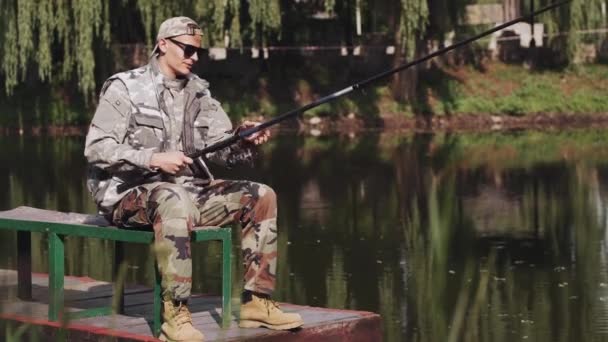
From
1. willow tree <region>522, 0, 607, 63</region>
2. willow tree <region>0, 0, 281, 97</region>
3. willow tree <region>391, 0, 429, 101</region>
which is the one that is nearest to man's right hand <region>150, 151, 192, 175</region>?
willow tree <region>0, 0, 281, 97</region>

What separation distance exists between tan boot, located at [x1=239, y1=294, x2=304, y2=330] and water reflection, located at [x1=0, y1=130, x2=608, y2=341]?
80 cm

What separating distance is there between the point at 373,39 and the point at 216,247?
26358mm

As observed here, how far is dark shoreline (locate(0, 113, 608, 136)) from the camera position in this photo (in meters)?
34.3

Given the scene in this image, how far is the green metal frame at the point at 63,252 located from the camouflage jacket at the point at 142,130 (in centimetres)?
19

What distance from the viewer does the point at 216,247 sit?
602 inches

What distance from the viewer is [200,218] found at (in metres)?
8.02

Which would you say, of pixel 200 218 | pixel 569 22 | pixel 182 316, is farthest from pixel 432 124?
pixel 182 316

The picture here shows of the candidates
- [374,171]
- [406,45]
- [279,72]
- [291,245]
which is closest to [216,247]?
[291,245]

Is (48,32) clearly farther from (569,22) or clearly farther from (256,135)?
(256,135)

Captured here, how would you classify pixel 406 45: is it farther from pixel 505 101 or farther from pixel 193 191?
pixel 193 191

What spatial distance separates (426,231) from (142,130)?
29.3 ft

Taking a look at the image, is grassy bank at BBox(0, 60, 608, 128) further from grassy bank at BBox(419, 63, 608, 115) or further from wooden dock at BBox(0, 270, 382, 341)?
wooden dock at BBox(0, 270, 382, 341)

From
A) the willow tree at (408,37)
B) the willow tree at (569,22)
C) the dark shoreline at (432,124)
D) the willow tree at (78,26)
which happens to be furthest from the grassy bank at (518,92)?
the willow tree at (78,26)

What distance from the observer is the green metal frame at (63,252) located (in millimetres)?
7727
